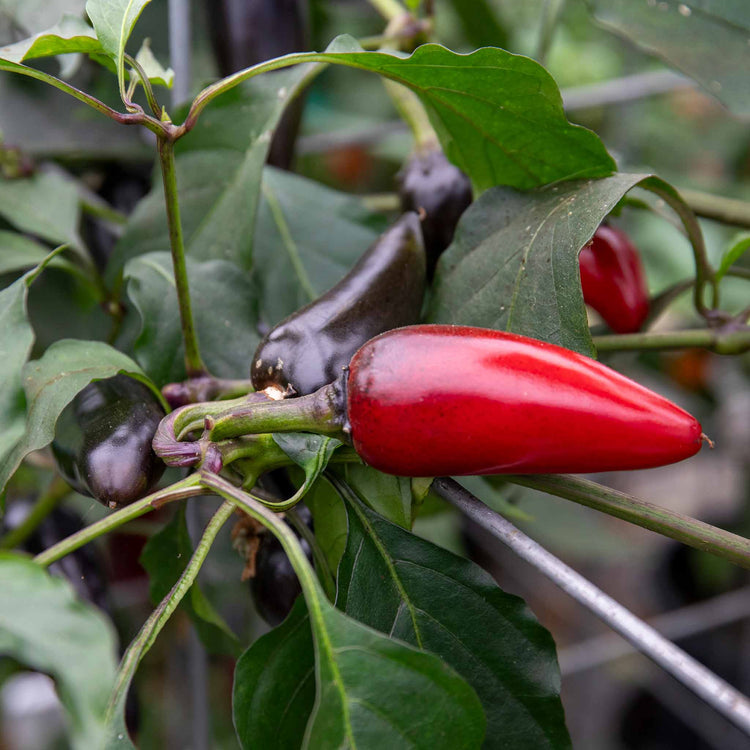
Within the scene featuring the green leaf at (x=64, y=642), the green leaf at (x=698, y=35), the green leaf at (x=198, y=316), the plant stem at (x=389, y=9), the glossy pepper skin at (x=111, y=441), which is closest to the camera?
the green leaf at (x=64, y=642)

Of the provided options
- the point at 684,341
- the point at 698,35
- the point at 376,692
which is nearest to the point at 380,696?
the point at 376,692

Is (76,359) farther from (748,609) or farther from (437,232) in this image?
(748,609)

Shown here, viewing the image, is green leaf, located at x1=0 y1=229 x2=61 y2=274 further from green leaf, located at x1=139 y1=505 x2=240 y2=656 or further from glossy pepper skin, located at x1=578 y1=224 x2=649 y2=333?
glossy pepper skin, located at x1=578 y1=224 x2=649 y2=333

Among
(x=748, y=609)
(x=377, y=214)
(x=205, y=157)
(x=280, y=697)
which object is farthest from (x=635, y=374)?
(x=280, y=697)

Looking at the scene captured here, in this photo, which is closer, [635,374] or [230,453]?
[230,453]

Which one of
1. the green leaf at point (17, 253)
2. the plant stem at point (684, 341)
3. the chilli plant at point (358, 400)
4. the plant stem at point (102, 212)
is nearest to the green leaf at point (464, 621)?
the chilli plant at point (358, 400)

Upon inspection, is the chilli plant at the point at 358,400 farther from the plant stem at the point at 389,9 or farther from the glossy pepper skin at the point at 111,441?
the plant stem at the point at 389,9

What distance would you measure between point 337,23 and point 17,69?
0.87 meters

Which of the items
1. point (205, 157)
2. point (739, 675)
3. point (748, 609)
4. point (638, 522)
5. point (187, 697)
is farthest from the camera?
point (739, 675)

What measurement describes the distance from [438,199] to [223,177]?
6.1 inches

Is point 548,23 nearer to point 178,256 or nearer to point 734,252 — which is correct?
point 734,252

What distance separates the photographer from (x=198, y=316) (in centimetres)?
48

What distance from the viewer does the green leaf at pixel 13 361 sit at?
36cm

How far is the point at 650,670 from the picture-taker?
A: 145cm
